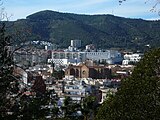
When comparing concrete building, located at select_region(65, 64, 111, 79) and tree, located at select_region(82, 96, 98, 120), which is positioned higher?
tree, located at select_region(82, 96, 98, 120)

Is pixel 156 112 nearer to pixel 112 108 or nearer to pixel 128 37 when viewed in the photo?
pixel 112 108

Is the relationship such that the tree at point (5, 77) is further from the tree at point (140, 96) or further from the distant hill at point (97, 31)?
the distant hill at point (97, 31)

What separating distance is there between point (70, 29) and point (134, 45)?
18837 mm

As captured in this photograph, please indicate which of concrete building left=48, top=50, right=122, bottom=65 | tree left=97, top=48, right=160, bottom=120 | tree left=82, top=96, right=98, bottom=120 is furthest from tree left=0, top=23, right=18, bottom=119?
concrete building left=48, top=50, right=122, bottom=65

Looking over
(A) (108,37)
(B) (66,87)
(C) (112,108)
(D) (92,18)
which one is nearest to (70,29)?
(A) (108,37)

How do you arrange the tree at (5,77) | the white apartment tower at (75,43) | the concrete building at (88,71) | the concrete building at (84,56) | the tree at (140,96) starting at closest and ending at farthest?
the tree at (5,77)
the tree at (140,96)
the concrete building at (88,71)
the concrete building at (84,56)
the white apartment tower at (75,43)

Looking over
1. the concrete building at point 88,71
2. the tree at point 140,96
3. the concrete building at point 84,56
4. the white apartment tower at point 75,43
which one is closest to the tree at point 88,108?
the tree at point 140,96

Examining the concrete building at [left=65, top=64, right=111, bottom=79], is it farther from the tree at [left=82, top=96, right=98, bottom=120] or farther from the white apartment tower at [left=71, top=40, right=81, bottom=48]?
the white apartment tower at [left=71, top=40, right=81, bottom=48]

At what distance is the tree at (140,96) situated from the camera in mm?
7512

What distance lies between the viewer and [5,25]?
270 inches

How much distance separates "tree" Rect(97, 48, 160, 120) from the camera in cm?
751

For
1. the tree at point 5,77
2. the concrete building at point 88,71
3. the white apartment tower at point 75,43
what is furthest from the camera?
the white apartment tower at point 75,43

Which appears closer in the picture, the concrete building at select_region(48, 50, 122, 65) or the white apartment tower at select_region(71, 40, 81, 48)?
the concrete building at select_region(48, 50, 122, 65)

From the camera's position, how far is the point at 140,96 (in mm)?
7723
